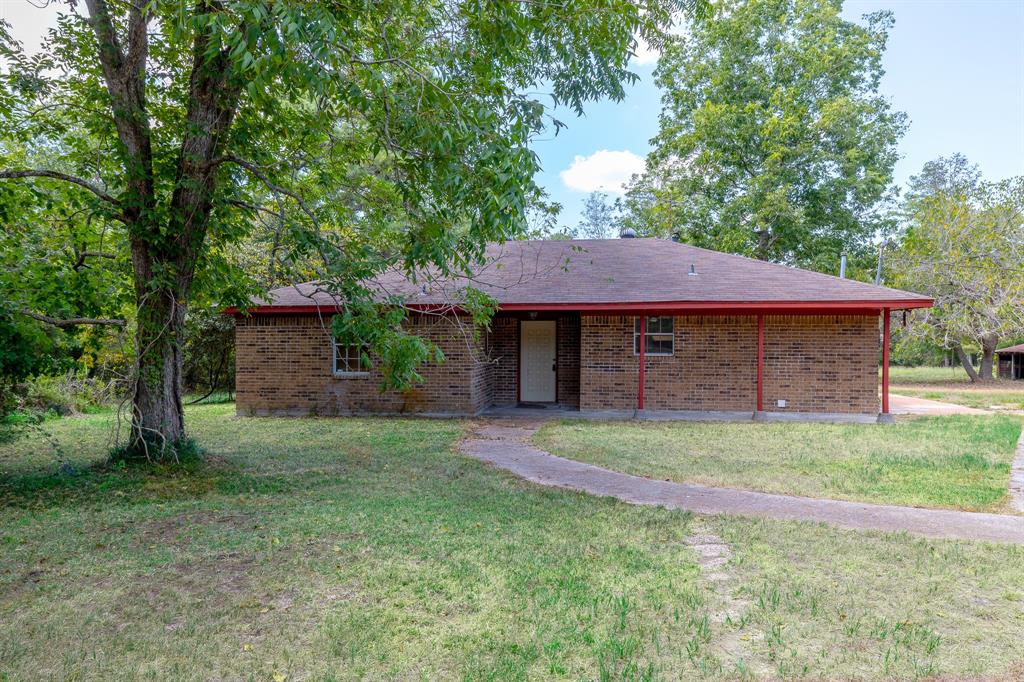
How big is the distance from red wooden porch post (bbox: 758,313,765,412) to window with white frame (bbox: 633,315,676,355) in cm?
166

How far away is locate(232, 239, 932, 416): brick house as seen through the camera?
1219cm

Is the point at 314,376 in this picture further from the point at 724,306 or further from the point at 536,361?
the point at 724,306

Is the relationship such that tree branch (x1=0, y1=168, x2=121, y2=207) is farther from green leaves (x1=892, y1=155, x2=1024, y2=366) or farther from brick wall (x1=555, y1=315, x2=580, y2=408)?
green leaves (x1=892, y1=155, x2=1024, y2=366)

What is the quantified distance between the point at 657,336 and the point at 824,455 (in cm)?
492

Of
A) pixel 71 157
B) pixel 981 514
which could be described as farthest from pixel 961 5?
pixel 71 157

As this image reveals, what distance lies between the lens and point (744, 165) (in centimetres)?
2522

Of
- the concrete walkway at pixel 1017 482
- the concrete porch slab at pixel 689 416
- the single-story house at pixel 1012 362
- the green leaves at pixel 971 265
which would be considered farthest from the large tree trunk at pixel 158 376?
the single-story house at pixel 1012 362

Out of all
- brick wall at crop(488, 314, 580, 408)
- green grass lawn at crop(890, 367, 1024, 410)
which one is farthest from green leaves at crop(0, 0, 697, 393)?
green grass lawn at crop(890, 367, 1024, 410)

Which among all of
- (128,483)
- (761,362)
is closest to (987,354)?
(761,362)

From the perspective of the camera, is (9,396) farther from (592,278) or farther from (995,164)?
(995,164)

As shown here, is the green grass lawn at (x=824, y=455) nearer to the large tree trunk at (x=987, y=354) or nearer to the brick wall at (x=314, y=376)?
the brick wall at (x=314, y=376)

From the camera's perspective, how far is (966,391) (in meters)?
20.1

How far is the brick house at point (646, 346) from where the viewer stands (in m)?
12.2

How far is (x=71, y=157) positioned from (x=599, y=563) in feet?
24.0
